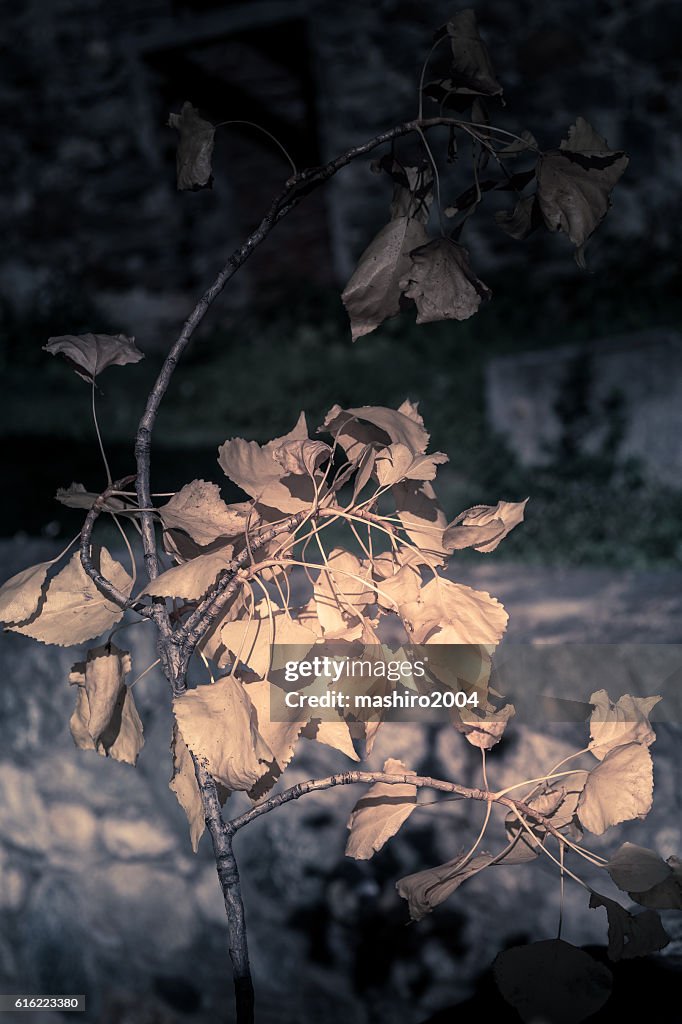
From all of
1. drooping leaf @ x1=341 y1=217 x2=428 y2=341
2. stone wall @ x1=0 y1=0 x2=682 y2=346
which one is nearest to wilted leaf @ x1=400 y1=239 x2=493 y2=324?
drooping leaf @ x1=341 y1=217 x2=428 y2=341

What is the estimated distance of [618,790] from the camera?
730 millimetres

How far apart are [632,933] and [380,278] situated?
1.74ft

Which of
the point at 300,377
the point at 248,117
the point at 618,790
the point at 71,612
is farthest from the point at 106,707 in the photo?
the point at 248,117

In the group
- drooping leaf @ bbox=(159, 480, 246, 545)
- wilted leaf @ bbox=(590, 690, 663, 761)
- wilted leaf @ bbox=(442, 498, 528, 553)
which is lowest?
wilted leaf @ bbox=(590, 690, 663, 761)

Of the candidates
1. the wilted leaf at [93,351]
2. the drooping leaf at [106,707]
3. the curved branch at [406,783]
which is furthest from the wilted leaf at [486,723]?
the wilted leaf at [93,351]

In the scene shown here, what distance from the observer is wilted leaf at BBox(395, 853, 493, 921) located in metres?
0.73

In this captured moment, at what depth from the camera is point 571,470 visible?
2.82 metres

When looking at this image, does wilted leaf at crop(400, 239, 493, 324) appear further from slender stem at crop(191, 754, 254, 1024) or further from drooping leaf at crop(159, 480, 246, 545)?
slender stem at crop(191, 754, 254, 1024)

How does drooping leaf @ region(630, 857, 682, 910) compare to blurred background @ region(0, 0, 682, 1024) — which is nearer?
drooping leaf @ region(630, 857, 682, 910)

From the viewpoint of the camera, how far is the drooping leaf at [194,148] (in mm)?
747

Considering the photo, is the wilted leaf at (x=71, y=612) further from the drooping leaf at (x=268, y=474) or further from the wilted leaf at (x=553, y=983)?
the wilted leaf at (x=553, y=983)

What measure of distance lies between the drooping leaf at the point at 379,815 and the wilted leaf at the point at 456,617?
141 millimetres

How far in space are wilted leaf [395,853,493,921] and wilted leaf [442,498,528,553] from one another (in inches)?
10.0

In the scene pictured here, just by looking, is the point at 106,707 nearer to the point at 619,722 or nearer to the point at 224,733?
the point at 224,733
